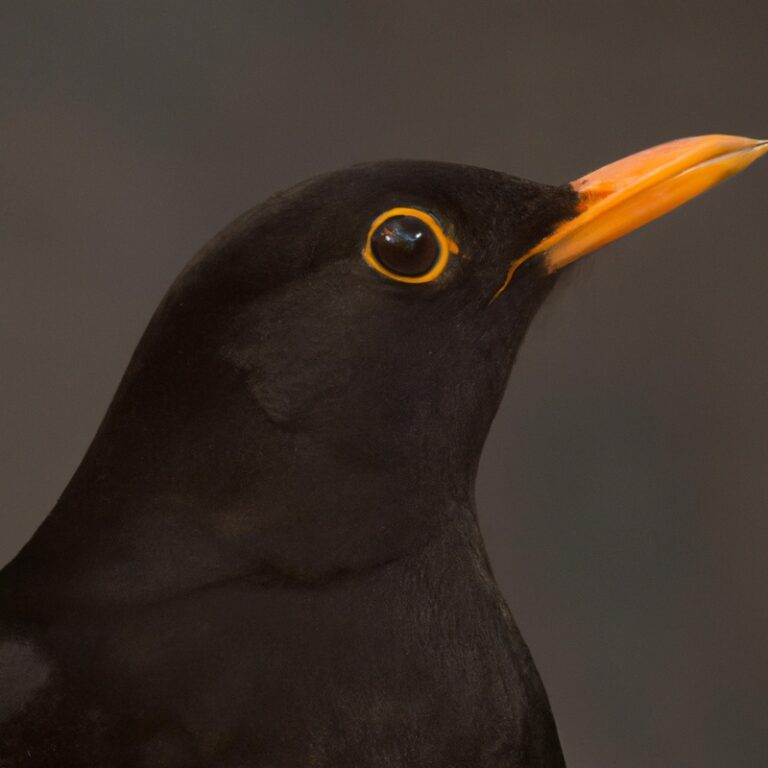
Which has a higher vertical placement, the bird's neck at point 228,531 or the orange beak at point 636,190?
the orange beak at point 636,190

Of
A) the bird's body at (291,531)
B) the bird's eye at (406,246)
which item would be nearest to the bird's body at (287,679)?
the bird's body at (291,531)

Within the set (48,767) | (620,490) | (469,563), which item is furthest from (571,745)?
(48,767)

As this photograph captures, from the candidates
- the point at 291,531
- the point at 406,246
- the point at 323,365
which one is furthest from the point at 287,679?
the point at 406,246

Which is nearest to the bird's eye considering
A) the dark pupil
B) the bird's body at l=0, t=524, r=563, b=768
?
the dark pupil

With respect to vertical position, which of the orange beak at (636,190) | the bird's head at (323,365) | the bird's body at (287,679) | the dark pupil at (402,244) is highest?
the orange beak at (636,190)

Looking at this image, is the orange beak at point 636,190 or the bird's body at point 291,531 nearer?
the bird's body at point 291,531

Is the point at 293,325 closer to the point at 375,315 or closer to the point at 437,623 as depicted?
the point at 375,315

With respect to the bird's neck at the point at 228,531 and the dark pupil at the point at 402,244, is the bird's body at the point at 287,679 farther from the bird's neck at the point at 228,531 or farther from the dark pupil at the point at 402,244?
the dark pupil at the point at 402,244
